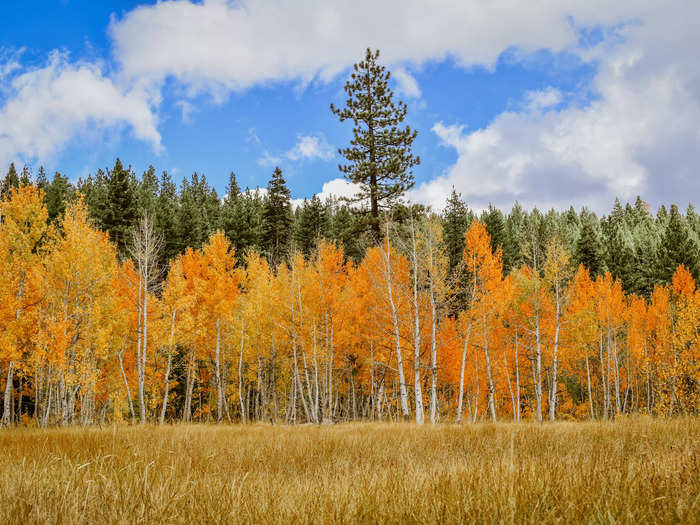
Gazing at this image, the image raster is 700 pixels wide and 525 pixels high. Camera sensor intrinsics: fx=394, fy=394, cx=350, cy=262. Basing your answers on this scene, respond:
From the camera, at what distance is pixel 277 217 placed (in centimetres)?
4306

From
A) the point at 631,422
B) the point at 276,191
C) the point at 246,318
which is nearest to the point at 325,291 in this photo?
the point at 246,318

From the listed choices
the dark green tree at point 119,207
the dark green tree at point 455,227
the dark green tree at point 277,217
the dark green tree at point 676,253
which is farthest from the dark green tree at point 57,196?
Result: the dark green tree at point 676,253

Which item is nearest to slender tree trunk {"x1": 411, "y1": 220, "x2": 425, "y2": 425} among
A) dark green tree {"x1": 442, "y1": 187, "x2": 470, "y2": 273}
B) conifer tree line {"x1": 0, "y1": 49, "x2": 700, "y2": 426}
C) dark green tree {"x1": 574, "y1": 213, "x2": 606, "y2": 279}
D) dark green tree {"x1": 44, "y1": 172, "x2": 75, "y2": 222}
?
conifer tree line {"x1": 0, "y1": 49, "x2": 700, "y2": 426}

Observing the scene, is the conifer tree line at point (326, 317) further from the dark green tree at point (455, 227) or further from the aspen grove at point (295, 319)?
the dark green tree at point (455, 227)

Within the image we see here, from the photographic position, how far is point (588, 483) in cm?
270

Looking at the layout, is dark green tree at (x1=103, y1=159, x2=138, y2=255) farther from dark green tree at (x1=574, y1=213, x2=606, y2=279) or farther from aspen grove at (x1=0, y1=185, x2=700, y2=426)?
dark green tree at (x1=574, y1=213, x2=606, y2=279)

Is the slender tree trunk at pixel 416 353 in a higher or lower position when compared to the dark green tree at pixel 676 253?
lower

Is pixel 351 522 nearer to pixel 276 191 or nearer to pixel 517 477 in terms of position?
pixel 517 477

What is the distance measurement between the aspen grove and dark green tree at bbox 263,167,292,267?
42.4 ft

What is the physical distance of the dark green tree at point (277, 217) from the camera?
42031 millimetres

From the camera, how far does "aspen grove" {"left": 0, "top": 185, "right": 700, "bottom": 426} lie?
1906cm

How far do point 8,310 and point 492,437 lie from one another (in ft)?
73.1

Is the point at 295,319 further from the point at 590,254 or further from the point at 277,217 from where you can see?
the point at 590,254

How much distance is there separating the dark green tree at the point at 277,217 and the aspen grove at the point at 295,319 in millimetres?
12930
